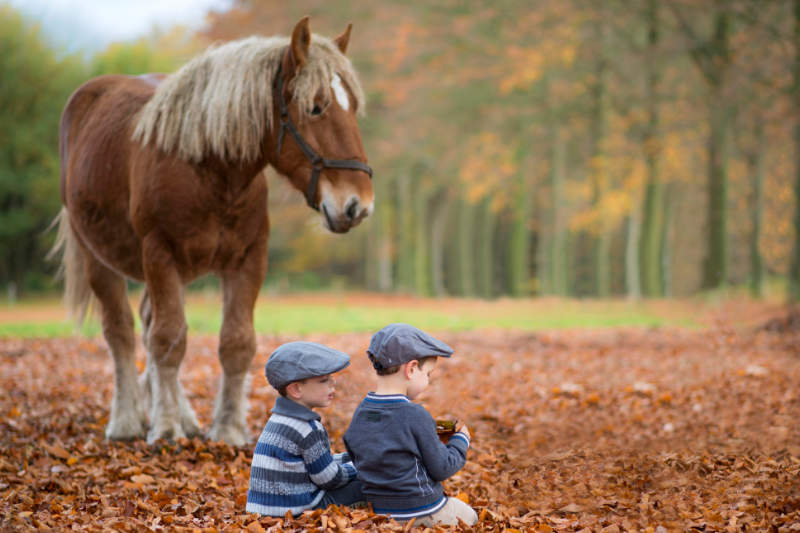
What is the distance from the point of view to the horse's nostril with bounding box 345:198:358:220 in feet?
15.1

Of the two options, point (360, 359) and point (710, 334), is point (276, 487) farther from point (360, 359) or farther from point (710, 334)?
point (710, 334)

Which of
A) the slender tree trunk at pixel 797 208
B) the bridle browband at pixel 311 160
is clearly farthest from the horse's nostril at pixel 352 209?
the slender tree trunk at pixel 797 208

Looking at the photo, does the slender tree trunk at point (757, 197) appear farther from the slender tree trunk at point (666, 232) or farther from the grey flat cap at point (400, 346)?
the grey flat cap at point (400, 346)

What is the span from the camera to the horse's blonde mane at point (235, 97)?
489 centimetres

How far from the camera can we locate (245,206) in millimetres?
5289

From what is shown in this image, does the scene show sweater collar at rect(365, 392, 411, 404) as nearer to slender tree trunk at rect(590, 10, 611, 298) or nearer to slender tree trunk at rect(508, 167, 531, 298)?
slender tree trunk at rect(590, 10, 611, 298)

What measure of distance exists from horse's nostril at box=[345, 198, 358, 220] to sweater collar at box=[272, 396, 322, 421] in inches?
56.3

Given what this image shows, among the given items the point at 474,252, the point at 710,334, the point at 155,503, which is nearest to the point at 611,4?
the point at 710,334

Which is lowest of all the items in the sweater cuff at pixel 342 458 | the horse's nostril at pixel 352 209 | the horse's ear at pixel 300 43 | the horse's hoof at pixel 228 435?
the horse's hoof at pixel 228 435

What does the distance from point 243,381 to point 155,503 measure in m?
1.52

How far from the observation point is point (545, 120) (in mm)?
21312

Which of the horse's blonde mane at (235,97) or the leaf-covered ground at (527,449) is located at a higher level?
the horse's blonde mane at (235,97)

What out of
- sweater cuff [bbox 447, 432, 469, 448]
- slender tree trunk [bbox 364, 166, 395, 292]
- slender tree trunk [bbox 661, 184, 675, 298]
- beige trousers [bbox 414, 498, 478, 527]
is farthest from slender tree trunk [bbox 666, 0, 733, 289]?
slender tree trunk [bbox 364, 166, 395, 292]

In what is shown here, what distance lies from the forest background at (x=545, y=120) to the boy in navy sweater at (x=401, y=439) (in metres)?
11.4
